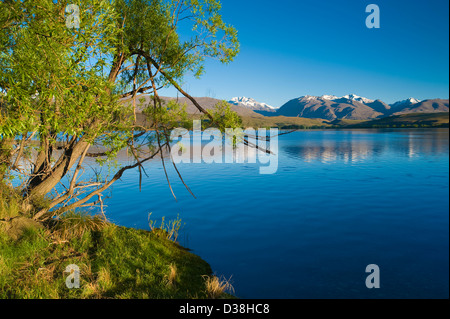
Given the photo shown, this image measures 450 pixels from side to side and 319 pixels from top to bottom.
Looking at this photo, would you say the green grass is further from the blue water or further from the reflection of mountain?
the reflection of mountain

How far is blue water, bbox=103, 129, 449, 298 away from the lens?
41.9 ft

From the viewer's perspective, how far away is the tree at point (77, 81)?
835 centimetres

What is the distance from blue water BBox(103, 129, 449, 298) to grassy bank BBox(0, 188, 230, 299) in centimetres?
Answer: 308

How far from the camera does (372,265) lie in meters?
14.0

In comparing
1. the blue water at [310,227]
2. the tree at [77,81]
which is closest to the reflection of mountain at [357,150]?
the blue water at [310,227]

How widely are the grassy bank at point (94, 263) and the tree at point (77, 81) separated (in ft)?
5.30

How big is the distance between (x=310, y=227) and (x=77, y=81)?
58.5 feet

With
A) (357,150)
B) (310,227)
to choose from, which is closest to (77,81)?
(310,227)

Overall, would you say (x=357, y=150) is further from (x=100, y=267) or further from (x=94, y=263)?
(x=100, y=267)

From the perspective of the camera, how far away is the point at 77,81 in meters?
9.09

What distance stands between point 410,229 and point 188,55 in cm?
2011

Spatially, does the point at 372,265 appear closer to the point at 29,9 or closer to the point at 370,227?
the point at 370,227

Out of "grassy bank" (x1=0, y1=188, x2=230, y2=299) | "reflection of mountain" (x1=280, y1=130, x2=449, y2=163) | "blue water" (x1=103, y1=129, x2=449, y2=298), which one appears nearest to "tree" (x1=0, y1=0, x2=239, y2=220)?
"grassy bank" (x1=0, y1=188, x2=230, y2=299)
